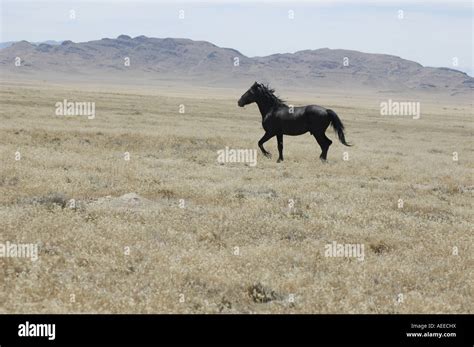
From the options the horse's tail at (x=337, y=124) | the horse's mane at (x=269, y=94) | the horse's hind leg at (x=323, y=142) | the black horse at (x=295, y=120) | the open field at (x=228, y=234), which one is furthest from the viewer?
the horse's mane at (x=269, y=94)

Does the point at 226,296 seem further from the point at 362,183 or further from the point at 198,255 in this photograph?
the point at 362,183

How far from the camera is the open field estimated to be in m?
8.38

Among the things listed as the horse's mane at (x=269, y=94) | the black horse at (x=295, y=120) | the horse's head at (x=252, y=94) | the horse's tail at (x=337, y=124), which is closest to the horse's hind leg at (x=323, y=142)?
the black horse at (x=295, y=120)

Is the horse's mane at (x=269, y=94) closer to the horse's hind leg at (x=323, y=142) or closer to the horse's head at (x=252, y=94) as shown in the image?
the horse's head at (x=252, y=94)

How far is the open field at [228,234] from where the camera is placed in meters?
8.38

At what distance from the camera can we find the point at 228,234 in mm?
12062

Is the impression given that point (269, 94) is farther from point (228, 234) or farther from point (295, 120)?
point (228, 234)

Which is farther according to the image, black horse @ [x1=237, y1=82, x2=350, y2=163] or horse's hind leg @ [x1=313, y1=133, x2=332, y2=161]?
horse's hind leg @ [x1=313, y1=133, x2=332, y2=161]

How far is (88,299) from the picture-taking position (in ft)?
26.1

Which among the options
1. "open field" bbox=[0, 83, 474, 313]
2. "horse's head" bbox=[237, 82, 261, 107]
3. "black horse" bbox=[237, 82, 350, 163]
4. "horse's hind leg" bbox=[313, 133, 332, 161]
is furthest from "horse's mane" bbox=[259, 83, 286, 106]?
"open field" bbox=[0, 83, 474, 313]

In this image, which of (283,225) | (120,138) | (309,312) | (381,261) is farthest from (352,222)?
(120,138)

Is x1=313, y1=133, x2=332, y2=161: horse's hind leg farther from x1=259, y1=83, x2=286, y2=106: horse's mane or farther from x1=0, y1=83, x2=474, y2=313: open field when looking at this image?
x1=259, y1=83, x2=286, y2=106: horse's mane

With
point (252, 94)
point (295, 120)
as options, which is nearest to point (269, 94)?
point (252, 94)
